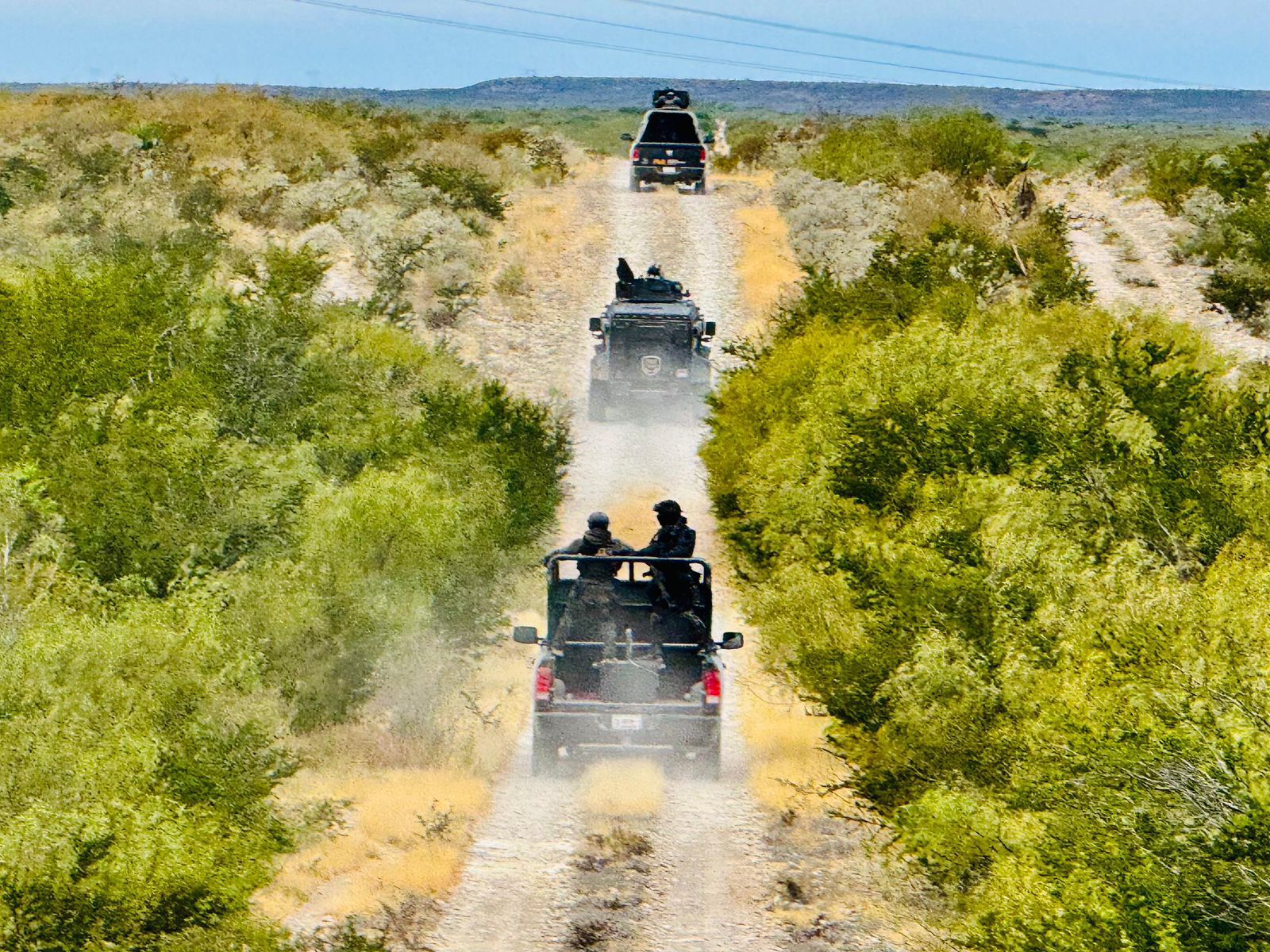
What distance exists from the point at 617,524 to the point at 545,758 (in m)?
10.1

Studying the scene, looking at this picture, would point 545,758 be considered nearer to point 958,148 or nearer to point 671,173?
point 671,173

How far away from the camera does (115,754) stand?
10203mm

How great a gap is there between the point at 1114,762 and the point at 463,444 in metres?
13.7

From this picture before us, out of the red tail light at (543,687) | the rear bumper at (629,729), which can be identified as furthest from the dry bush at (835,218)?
the red tail light at (543,687)

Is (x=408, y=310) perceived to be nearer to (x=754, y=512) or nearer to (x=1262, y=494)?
(x=754, y=512)

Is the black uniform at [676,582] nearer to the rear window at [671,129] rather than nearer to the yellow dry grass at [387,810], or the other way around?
the yellow dry grass at [387,810]

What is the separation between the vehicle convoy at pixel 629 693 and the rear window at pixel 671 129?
30643 mm

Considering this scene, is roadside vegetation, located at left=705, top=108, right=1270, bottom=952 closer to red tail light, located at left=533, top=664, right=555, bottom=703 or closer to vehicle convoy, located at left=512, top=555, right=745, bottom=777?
vehicle convoy, located at left=512, top=555, right=745, bottom=777

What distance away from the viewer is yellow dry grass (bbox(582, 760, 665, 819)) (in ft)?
44.8

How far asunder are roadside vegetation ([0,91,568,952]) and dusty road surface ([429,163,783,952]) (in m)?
0.95

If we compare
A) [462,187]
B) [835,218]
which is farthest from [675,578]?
[462,187]

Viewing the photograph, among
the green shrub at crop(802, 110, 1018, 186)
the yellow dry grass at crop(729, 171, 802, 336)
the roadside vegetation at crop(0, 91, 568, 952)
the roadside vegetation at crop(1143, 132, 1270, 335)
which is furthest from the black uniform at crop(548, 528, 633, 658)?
the green shrub at crop(802, 110, 1018, 186)

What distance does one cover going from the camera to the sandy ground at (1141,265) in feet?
117

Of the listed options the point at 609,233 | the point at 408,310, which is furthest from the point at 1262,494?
the point at 609,233
